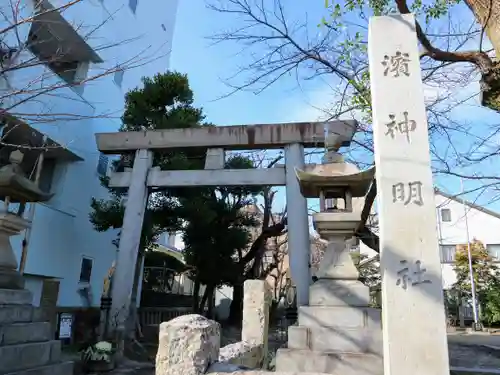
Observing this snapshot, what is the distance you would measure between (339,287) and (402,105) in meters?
2.82

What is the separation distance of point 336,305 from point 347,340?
482mm

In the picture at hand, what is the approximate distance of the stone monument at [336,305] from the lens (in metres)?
5.05

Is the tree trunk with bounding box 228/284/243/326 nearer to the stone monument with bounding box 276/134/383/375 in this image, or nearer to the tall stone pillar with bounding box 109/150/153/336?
the tall stone pillar with bounding box 109/150/153/336

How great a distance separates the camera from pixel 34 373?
223 inches

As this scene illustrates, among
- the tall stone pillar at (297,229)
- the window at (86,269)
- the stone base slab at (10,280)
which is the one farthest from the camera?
the window at (86,269)

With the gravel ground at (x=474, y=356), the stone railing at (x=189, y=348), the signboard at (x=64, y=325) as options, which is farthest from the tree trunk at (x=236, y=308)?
the stone railing at (x=189, y=348)

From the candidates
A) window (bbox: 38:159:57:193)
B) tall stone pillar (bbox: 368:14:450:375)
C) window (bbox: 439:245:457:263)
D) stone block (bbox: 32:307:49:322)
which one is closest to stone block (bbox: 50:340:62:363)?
stone block (bbox: 32:307:49:322)

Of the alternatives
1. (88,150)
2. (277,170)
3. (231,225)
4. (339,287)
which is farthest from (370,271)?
(339,287)

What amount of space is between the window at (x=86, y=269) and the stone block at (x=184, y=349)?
1017cm

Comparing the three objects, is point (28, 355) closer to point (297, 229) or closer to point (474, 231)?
point (297, 229)

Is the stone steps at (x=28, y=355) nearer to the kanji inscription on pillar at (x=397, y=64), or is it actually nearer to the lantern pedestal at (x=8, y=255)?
the lantern pedestal at (x=8, y=255)

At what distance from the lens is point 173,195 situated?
1223 centimetres

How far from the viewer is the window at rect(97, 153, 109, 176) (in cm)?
1336

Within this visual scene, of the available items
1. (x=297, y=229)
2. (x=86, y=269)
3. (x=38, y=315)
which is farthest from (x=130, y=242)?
(x=297, y=229)
